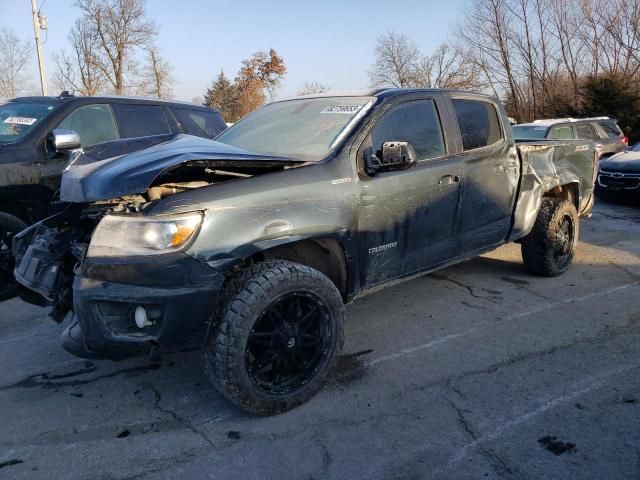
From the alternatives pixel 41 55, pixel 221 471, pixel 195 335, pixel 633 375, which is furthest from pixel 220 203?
pixel 41 55

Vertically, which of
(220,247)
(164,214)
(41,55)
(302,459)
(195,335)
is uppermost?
(41,55)

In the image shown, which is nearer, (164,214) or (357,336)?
(164,214)

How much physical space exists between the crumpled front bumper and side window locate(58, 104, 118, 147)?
316 cm

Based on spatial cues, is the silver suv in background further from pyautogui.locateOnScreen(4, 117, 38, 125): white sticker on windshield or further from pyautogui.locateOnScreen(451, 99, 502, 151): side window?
pyautogui.locateOnScreen(4, 117, 38, 125): white sticker on windshield

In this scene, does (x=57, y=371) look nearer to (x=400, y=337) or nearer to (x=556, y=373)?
(x=400, y=337)

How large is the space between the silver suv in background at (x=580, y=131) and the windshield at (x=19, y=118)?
879 cm

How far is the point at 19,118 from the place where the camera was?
17.2ft

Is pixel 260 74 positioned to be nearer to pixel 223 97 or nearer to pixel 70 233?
pixel 223 97

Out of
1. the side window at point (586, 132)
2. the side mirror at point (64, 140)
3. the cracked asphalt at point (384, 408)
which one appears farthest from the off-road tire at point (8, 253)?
the side window at point (586, 132)

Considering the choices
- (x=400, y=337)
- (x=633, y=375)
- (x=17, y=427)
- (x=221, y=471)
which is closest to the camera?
(x=221, y=471)

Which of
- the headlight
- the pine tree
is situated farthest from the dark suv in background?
the pine tree

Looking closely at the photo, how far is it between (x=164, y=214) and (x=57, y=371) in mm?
1697

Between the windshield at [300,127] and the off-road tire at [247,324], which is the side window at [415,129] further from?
the off-road tire at [247,324]

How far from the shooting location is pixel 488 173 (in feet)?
14.2
